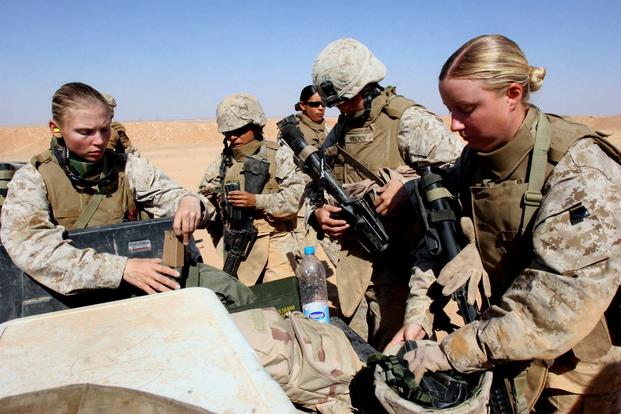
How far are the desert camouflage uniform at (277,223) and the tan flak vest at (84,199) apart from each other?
65.2 inches

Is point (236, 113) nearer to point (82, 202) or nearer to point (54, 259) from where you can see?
point (82, 202)

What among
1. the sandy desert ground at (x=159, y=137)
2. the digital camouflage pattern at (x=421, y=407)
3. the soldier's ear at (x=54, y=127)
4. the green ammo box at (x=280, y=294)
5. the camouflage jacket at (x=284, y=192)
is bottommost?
the sandy desert ground at (x=159, y=137)

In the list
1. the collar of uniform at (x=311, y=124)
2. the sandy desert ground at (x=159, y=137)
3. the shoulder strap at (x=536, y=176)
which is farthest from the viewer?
the sandy desert ground at (x=159, y=137)

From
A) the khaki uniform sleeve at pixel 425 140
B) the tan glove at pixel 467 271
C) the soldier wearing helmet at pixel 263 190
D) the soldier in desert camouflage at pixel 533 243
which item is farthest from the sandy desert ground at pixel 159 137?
the soldier in desert camouflage at pixel 533 243

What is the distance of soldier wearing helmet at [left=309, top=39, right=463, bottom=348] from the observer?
121 inches

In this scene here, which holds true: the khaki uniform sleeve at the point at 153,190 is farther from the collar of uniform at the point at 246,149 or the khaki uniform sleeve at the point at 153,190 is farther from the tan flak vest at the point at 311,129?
the tan flak vest at the point at 311,129

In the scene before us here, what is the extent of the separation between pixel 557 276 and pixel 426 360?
1.83 feet

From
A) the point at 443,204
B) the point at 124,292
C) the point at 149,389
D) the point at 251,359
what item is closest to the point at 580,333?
the point at 443,204

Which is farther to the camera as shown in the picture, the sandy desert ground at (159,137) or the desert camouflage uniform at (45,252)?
the sandy desert ground at (159,137)

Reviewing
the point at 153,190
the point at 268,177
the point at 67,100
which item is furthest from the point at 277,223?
the point at 67,100

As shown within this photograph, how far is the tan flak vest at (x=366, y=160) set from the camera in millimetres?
3166

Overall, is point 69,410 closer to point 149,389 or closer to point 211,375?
point 149,389

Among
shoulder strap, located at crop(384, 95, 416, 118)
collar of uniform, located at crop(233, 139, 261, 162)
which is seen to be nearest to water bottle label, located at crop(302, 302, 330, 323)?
shoulder strap, located at crop(384, 95, 416, 118)

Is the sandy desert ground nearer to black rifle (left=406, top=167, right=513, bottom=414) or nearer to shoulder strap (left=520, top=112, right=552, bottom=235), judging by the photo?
black rifle (left=406, top=167, right=513, bottom=414)
